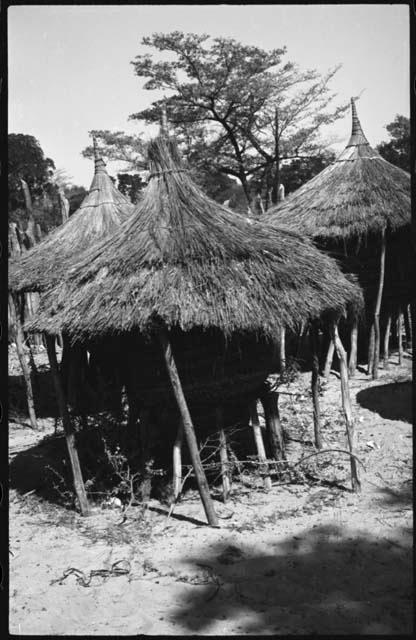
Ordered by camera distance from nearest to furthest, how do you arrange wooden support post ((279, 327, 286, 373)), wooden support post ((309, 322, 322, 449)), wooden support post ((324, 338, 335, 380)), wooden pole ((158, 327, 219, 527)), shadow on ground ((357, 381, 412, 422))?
wooden pole ((158, 327, 219, 527))
wooden support post ((309, 322, 322, 449))
wooden support post ((279, 327, 286, 373))
shadow on ground ((357, 381, 412, 422))
wooden support post ((324, 338, 335, 380))

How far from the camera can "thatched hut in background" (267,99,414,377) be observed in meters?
11.5

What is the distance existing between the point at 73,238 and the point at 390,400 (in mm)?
5812

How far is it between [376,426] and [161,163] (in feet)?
15.2

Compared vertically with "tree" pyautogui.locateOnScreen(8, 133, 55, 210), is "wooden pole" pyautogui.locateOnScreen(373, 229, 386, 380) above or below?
below

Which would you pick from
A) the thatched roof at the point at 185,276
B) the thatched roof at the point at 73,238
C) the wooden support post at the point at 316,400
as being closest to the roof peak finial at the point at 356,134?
the thatched roof at the point at 73,238

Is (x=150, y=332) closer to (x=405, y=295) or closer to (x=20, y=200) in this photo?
(x=405, y=295)

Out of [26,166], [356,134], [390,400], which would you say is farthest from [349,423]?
[26,166]

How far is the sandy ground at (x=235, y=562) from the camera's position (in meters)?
4.48

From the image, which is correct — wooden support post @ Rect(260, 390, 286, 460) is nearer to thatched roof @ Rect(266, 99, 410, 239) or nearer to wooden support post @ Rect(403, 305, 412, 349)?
thatched roof @ Rect(266, 99, 410, 239)

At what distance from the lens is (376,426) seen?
8828 millimetres

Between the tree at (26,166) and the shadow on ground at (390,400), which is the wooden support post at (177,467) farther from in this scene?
the tree at (26,166)

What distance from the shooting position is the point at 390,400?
9711 mm

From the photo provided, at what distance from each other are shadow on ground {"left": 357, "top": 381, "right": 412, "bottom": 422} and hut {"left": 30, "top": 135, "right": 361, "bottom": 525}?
2619 mm

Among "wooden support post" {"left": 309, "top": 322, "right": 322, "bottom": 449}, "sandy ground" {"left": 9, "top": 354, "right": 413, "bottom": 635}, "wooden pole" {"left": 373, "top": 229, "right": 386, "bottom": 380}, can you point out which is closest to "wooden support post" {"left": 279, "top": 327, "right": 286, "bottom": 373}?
"wooden support post" {"left": 309, "top": 322, "right": 322, "bottom": 449}
